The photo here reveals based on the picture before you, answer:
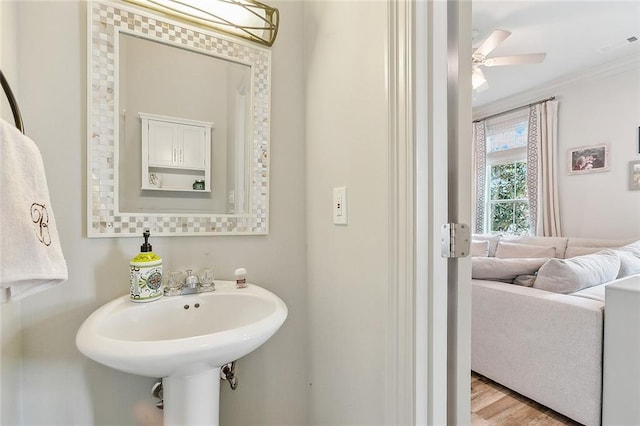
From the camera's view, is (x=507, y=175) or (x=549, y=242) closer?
(x=549, y=242)

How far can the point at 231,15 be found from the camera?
3.56ft

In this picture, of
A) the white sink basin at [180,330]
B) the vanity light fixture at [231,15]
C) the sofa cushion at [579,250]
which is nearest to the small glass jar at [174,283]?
the white sink basin at [180,330]

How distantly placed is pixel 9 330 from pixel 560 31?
385cm

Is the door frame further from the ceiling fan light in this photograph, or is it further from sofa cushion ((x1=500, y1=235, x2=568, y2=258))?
sofa cushion ((x1=500, y1=235, x2=568, y2=258))

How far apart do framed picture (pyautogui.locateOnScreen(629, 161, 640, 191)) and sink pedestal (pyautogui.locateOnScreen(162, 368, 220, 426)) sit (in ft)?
13.5

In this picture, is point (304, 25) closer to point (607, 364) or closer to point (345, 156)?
point (345, 156)

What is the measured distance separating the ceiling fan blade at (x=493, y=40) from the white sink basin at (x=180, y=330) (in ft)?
7.92

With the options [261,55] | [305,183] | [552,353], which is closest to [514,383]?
[552,353]

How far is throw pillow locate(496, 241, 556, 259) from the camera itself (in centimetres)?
301

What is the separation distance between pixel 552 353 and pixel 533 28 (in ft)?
8.35

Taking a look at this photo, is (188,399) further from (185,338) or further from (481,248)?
(481,248)

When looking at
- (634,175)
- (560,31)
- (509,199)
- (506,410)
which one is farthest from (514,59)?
(506,410)

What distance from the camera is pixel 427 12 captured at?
72 cm

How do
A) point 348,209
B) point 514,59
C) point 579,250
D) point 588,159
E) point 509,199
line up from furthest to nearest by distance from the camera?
point 509,199, point 588,159, point 579,250, point 514,59, point 348,209
